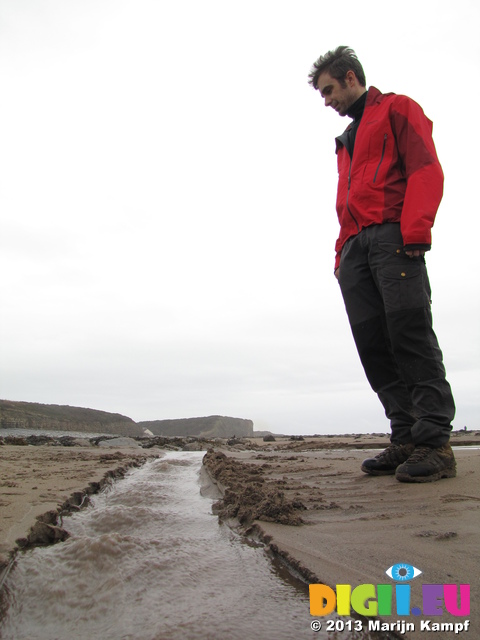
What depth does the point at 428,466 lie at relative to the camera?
2.29 meters

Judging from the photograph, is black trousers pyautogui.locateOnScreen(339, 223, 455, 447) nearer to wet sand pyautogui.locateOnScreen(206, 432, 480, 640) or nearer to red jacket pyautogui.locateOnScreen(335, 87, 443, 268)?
red jacket pyautogui.locateOnScreen(335, 87, 443, 268)

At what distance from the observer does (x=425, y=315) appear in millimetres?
2568

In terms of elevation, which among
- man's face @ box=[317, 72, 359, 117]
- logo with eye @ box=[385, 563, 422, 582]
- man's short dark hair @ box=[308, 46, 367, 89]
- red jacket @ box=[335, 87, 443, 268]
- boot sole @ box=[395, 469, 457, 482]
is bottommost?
logo with eye @ box=[385, 563, 422, 582]

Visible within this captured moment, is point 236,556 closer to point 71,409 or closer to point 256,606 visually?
point 256,606

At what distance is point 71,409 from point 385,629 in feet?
59.1

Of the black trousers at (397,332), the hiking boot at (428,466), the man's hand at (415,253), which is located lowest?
the hiking boot at (428,466)

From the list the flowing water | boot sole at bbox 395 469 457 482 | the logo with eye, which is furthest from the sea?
boot sole at bbox 395 469 457 482

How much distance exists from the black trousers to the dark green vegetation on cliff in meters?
13.8

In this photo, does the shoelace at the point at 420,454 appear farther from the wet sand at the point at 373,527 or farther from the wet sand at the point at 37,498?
the wet sand at the point at 37,498

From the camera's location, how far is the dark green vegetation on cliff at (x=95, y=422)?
1435cm

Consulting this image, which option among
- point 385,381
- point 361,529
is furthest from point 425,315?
point 361,529

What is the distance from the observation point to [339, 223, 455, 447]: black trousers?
2.53 metres

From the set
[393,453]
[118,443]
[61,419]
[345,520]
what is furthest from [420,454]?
[61,419]

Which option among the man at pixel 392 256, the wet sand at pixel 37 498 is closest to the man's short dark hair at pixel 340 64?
the man at pixel 392 256
